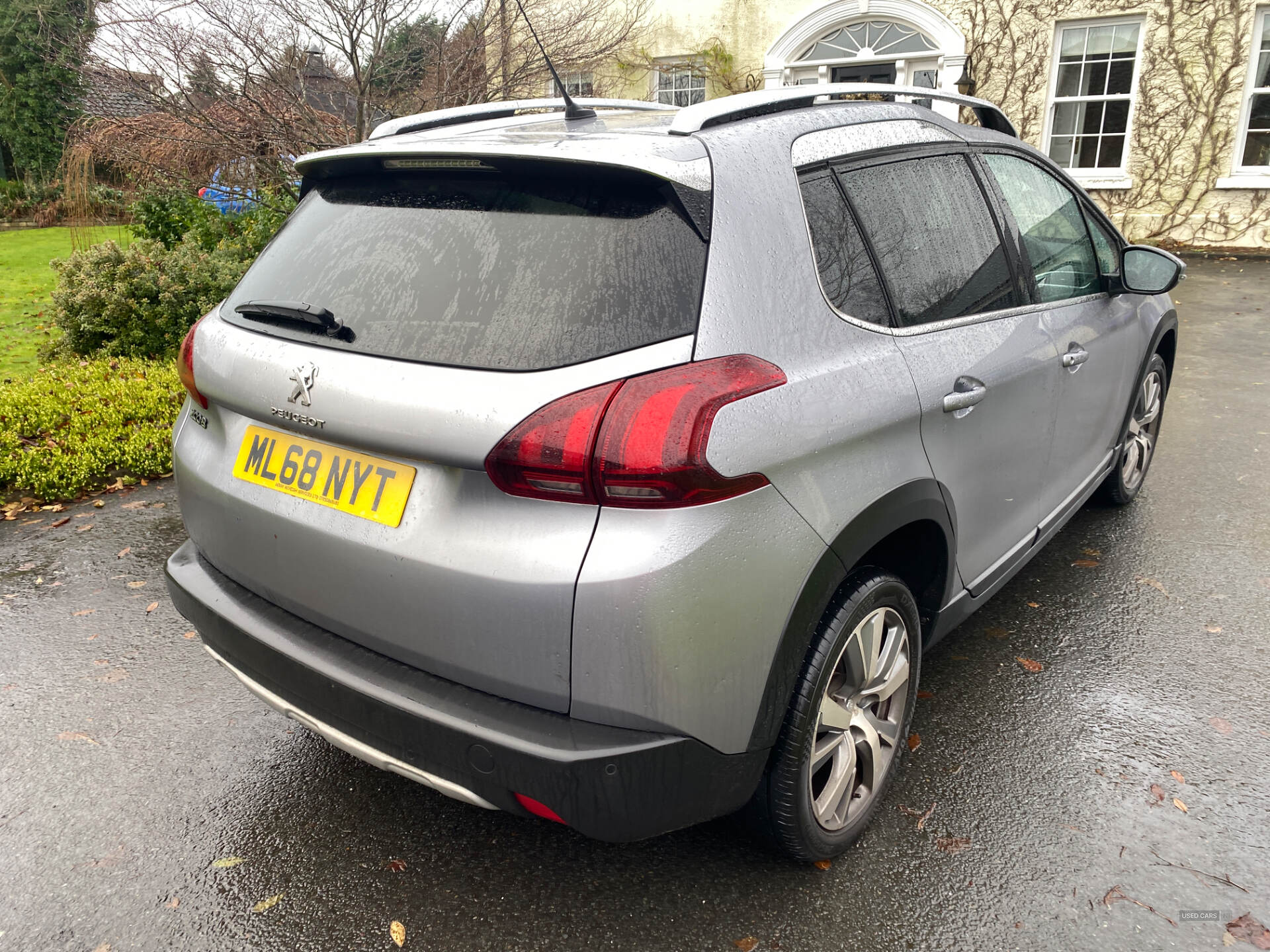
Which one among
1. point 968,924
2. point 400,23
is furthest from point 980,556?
point 400,23

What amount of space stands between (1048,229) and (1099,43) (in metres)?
12.8

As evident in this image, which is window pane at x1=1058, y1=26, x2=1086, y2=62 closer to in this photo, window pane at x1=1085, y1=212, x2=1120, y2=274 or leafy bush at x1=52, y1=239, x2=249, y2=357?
window pane at x1=1085, y1=212, x2=1120, y2=274

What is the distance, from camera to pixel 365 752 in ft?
6.78

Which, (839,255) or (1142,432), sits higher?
(839,255)

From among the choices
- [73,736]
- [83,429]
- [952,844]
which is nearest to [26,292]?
[83,429]

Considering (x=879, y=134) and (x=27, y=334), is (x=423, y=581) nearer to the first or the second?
(x=879, y=134)

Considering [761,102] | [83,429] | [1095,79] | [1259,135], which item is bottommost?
[83,429]

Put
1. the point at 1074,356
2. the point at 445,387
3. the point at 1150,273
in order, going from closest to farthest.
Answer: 1. the point at 445,387
2. the point at 1074,356
3. the point at 1150,273

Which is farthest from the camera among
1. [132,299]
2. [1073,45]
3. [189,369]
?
[1073,45]

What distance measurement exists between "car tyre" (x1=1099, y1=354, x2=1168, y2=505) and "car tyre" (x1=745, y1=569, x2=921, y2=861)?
239 cm

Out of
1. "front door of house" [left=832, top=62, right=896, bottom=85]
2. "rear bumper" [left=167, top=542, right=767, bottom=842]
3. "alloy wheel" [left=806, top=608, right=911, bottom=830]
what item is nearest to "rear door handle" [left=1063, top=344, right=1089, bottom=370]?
"alloy wheel" [left=806, top=608, right=911, bottom=830]

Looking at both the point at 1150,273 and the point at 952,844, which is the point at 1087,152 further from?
the point at 952,844

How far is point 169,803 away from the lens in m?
2.68

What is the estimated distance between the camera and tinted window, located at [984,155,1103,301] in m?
3.13
